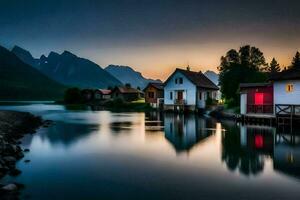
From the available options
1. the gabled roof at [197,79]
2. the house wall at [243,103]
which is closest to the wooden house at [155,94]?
the gabled roof at [197,79]

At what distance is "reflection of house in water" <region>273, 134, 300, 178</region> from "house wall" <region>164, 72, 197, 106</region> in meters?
37.0

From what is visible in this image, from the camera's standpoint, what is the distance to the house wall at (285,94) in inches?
1460

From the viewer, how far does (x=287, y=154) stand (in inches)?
907

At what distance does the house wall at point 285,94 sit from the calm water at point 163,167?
7.12 metres

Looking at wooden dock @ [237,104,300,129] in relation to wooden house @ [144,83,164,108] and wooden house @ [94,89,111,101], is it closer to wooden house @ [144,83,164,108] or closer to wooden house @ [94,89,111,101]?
wooden house @ [144,83,164,108]

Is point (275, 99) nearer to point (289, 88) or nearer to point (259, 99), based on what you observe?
point (289, 88)

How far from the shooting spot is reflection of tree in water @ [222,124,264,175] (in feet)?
62.2

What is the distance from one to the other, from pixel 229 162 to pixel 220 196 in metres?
7.16

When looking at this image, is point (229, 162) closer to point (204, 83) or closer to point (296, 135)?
point (296, 135)

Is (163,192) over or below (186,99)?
below

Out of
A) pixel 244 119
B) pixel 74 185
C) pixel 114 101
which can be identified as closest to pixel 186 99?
pixel 244 119

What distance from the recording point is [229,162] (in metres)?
20.8

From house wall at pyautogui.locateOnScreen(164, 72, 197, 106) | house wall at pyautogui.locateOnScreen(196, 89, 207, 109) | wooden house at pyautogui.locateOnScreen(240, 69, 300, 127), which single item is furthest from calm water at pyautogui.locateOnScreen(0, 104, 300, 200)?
house wall at pyautogui.locateOnScreen(196, 89, 207, 109)

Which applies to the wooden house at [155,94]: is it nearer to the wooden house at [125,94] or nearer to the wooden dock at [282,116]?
the wooden house at [125,94]
